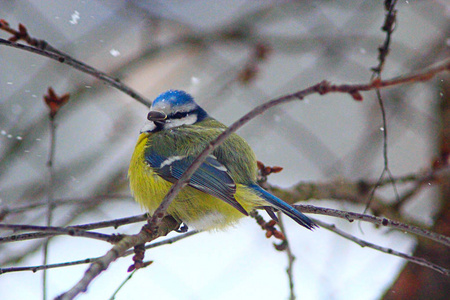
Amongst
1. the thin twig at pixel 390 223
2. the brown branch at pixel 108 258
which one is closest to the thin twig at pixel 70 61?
the brown branch at pixel 108 258

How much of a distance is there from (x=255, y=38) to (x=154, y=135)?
1779mm

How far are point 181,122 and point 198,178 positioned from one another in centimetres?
68

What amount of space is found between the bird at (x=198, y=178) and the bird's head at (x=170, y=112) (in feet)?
0.11

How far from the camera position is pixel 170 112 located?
2.73m

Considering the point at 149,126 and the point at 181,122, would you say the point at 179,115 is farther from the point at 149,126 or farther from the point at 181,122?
the point at 149,126

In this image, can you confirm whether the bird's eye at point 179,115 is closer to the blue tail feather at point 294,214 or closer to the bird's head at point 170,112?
the bird's head at point 170,112

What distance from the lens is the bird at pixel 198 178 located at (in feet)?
7.18

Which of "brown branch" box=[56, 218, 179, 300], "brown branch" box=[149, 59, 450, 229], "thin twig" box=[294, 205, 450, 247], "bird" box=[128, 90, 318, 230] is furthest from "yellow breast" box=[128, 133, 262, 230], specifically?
"brown branch" box=[149, 59, 450, 229]

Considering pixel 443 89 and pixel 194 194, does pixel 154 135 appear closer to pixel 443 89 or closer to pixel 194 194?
pixel 194 194

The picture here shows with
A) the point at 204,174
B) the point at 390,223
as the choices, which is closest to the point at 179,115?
the point at 204,174

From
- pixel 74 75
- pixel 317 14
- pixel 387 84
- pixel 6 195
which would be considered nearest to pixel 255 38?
pixel 317 14

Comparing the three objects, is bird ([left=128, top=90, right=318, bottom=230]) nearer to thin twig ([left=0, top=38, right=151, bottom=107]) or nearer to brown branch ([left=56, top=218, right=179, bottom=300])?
brown branch ([left=56, top=218, right=179, bottom=300])

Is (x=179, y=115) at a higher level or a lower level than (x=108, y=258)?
higher

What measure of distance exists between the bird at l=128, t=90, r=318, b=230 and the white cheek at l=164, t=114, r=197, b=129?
0.31ft
